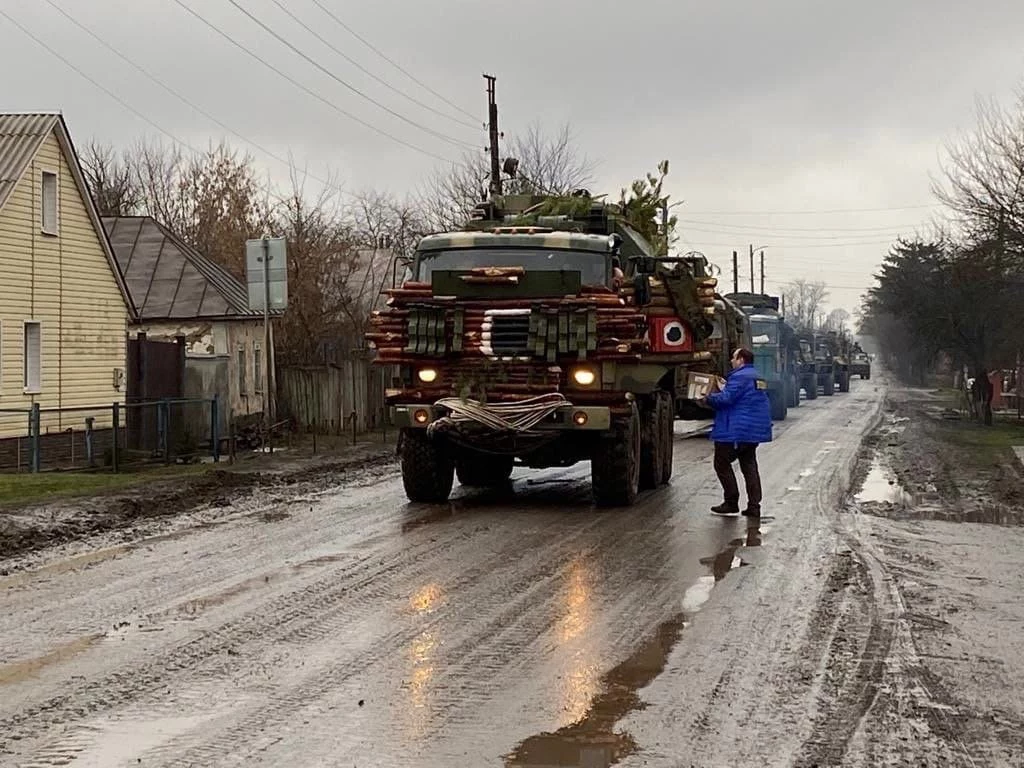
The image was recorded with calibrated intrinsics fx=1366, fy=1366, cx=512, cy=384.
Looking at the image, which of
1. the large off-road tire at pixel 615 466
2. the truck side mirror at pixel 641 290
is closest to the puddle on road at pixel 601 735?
the large off-road tire at pixel 615 466

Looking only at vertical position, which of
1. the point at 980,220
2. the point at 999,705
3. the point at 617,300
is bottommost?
the point at 999,705

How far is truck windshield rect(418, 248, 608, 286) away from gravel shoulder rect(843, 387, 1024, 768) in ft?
11.7

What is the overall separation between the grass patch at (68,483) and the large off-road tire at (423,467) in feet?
12.1

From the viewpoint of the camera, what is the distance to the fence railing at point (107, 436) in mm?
19719

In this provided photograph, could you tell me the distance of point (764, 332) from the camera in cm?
3775

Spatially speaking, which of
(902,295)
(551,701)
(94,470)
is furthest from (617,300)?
(902,295)

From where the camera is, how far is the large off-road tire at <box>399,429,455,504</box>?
14.3 meters

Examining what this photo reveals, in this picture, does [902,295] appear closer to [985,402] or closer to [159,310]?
[985,402]

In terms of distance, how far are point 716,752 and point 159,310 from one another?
95.2ft

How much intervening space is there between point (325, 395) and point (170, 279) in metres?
7.31

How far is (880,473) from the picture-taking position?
63.1 ft

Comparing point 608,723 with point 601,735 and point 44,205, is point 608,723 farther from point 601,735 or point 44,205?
point 44,205

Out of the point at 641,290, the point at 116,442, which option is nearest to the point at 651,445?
the point at 641,290

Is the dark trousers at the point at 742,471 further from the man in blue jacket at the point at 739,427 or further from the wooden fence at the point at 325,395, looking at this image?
the wooden fence at the point at 325,395
